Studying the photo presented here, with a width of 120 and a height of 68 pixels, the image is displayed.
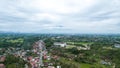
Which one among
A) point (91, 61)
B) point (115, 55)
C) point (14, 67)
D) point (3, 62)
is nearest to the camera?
point (14, 67)

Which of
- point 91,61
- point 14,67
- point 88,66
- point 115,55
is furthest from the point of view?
point 115,55

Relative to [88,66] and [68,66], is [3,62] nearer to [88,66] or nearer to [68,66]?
[68,66]

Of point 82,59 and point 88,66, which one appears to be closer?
point 88,66

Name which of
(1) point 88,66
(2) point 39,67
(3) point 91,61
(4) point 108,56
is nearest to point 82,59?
(3) point 91,61

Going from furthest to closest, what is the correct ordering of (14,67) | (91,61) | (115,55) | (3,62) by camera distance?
(115,55) → (91,61) → (3,62) → (14,67)

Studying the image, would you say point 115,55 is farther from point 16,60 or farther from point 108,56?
point 16,60

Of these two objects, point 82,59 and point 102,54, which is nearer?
point 82,59

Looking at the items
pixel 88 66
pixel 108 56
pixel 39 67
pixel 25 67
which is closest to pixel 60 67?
pixel 39 67

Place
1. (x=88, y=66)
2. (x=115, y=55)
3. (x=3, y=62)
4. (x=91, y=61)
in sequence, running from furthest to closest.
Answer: (x=115, y=55) → (x=91, y=61) → (x=88, y=66) → (x=3, y=62)
